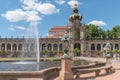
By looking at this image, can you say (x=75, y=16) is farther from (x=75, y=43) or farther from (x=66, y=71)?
(x=66, y=71)

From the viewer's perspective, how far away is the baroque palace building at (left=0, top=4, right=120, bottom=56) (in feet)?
272

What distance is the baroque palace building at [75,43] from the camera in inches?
3265

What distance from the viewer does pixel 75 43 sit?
84.5 meters

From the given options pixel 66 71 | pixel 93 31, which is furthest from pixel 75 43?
Result: pixel 66 71

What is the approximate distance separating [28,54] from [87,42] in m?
21.7

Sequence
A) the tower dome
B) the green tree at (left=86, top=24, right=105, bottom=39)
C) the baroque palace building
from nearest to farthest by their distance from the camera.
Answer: the baroque palace building → the tower dome → the green tree at (left=86, top=24, right=105, bottom=39)

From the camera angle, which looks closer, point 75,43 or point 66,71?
point 66,71

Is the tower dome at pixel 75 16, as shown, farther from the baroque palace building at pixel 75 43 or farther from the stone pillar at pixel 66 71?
the stone pillar at pixel 66 71

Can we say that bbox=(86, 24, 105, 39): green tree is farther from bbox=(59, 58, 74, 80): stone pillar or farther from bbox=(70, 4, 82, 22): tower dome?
bbox=(59, 58, 74, 80): stone pillar

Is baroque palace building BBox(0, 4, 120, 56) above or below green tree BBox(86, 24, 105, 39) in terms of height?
below

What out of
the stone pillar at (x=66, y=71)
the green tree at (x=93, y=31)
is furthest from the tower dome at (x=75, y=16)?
the stone pillar at (x=66, y=71)

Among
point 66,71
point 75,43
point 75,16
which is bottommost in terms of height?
point 66,71

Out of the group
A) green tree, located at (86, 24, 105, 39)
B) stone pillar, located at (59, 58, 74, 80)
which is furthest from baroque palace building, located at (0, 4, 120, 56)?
stone pillar, located at (59, 58, 74, 80)

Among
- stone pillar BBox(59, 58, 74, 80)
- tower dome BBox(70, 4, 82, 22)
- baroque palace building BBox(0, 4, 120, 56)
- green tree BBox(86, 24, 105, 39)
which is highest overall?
tower dome BBox(70, 4, 82, 22)
